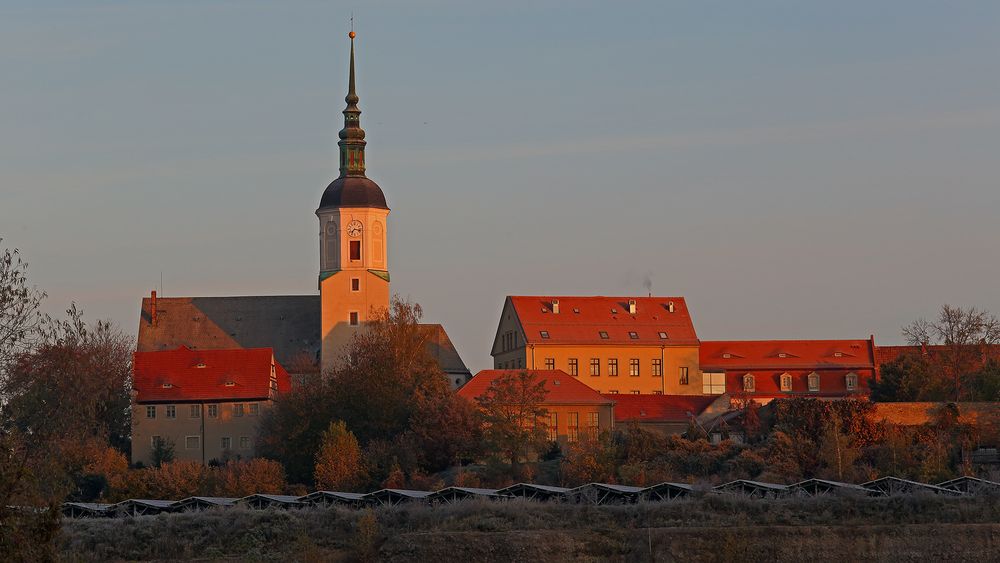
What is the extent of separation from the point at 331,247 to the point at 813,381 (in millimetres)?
29407

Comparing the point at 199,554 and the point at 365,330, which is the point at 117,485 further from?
the point at 365,330

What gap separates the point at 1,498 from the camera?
28.6 meters

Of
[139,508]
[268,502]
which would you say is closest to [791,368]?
[268,502]

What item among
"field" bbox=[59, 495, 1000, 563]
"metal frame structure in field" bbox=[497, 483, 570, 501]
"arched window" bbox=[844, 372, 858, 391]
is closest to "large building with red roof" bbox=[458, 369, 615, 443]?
"arched window" bbox=[844, 372, 858, 391]

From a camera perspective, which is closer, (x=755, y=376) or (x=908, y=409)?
Result: (x=908, y=409)

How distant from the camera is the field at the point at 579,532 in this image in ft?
151

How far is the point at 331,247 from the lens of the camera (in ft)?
326

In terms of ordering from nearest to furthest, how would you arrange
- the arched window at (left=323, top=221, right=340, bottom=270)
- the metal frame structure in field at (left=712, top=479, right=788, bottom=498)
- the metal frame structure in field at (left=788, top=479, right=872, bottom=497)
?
1. the metal frame structure in field at (left=788, top=479, right=872, bottom=497)
2. the metal frame structure in field at (left=712, top=479, right=788, bottom=498)
3. the arched window at (left=323, top=221, right=340, bottom=270)

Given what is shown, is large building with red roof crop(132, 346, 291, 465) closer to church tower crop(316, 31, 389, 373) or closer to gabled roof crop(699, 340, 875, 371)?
church tower crop(316, 31, 389, 373)

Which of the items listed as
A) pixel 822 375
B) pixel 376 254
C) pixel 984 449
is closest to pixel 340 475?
pixel 984 449

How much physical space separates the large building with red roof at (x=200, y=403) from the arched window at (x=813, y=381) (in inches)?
1236

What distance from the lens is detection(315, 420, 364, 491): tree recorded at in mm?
67844

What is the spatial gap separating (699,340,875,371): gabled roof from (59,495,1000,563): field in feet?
158

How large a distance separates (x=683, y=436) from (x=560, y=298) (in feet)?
83.4
